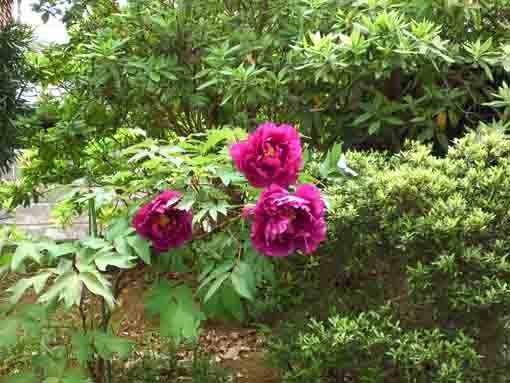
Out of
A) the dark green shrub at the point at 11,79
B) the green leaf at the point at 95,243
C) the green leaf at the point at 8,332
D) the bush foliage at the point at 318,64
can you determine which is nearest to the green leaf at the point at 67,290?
the green leaf at the point at 95,243

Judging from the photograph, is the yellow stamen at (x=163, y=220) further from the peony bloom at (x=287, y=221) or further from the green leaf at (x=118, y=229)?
the peony bloom at (x=287, y=221)

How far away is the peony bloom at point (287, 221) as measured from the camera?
5.79ft

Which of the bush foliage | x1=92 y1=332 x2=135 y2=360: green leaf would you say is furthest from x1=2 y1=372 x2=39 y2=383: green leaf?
the bush foliage

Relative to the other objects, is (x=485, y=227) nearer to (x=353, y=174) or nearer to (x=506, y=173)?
(x=506, y=173)

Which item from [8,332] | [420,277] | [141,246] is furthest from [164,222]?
[420,277]

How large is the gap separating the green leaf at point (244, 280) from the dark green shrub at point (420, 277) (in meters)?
0.33

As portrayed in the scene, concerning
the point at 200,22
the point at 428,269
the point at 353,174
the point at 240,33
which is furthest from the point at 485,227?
the point at 200,22

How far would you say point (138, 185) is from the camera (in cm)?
211

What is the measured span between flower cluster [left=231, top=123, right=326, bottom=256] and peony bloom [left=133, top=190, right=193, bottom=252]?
256 mm

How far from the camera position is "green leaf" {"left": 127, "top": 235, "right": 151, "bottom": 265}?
1.94 m

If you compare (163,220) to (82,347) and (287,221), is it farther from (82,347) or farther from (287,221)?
(82,347)

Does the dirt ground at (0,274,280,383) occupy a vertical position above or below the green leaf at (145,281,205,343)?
below

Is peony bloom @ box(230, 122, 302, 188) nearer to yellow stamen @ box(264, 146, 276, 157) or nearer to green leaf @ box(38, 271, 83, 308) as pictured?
yellow stamen @ box(264, 146, 276, 157)

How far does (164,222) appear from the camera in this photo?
1.92 m
